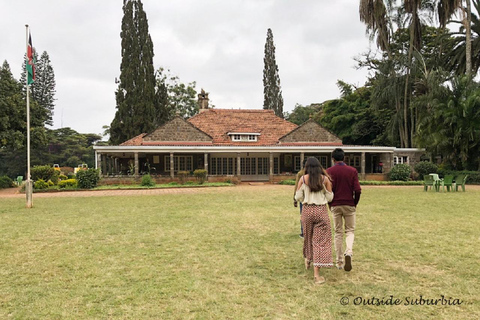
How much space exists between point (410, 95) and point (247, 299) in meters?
28.6

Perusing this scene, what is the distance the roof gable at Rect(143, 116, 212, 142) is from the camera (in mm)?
24141

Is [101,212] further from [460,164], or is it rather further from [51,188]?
[460,164]

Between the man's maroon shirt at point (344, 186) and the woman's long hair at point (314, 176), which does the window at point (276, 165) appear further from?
the woman's long hair at point (314, 176)

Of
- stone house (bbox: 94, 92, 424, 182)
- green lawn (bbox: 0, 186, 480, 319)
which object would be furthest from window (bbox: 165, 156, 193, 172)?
green lawn (bbox: 0, 186, 480, 319)

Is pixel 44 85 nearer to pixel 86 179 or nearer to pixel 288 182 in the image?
pixel 86 179

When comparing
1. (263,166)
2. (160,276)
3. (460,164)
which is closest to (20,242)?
(160,276)

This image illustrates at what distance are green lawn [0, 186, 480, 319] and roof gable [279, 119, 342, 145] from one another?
1696 cm

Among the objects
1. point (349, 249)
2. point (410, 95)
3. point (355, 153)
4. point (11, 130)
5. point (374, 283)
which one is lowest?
point (374, 283)

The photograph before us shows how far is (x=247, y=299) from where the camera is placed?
3.71 meters

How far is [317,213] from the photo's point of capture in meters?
Answer: 4.32

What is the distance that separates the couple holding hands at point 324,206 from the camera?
14.1 ft

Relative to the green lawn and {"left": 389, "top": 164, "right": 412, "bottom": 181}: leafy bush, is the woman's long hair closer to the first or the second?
the green lawn

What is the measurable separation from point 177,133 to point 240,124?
572cm

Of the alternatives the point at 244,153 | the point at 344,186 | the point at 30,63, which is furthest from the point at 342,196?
the point at 244,153
